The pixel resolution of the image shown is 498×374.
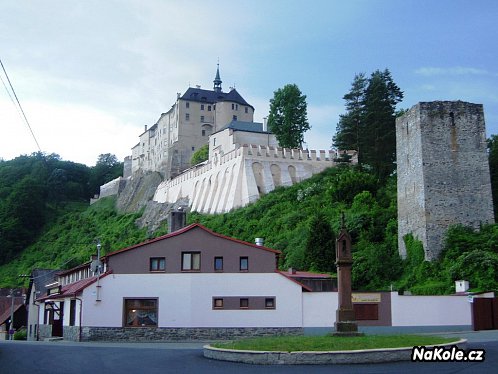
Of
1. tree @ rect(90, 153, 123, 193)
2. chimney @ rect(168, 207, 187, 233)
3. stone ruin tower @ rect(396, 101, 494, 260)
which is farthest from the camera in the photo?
tree @ rect(90, 153, 123, 193)

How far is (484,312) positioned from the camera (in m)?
33.5

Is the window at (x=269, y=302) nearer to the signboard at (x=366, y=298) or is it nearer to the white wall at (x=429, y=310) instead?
the signboard at (x=366, y=298)

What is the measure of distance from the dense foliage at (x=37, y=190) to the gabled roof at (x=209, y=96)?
1074 inches

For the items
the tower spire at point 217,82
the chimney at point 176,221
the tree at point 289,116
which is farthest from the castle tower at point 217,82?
the chimney at point 176,221

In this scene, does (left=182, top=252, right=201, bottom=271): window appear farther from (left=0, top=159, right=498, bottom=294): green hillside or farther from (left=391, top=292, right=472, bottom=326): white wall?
(left=0, top=159, right=498, bottom=294): green hillside

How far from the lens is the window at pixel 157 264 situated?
35719 mm

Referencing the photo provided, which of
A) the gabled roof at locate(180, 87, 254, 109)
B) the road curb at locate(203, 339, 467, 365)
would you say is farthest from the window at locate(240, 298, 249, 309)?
the gabled roof at locate(180, 87, 254, 109)

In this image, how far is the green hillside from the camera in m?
40.1

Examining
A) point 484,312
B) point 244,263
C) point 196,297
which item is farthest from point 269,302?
point 484,312

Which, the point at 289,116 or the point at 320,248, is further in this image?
the point at 289,116

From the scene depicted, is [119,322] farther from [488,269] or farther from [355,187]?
[355,187]

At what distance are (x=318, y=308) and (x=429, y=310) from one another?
5756 mm

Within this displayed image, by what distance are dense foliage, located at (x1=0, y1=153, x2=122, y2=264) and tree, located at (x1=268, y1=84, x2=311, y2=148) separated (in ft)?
150

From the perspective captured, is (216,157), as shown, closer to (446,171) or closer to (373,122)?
(373,122)
